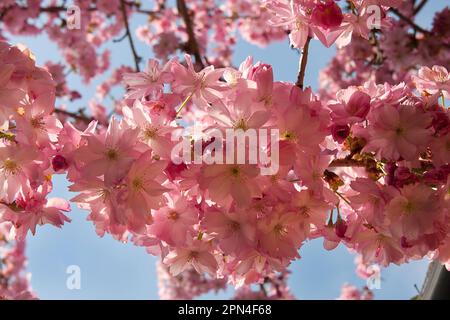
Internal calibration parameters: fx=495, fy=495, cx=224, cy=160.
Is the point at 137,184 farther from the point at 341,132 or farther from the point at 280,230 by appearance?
the point at 341,132

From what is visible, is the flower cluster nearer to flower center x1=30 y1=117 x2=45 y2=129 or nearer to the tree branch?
flower center x1=30 y1=117 x2=45 y2=129

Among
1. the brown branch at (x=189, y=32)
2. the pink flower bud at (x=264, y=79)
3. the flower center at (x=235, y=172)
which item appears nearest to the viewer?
the flower center at (x=235, y=172)

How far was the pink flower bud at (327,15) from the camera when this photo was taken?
152 cm

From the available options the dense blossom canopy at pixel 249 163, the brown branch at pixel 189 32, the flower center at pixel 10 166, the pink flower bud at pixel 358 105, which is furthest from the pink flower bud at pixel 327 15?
the brown branch at pixel 189 32

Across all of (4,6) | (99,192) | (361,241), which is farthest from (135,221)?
(4,6)

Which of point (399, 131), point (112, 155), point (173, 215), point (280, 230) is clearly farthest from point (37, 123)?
point (399, 131)

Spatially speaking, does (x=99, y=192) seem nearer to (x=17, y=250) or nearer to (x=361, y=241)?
(x=361, y=241)

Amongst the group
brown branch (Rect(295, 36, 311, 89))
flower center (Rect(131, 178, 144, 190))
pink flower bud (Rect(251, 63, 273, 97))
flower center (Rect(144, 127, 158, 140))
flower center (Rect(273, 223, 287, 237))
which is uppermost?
brown branch (Rect(295, 36, 311, 89))

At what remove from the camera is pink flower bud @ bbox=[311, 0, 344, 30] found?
60.0 inches

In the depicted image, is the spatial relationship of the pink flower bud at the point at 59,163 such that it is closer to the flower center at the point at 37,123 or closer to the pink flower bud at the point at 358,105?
the flower center at the point at 37,123

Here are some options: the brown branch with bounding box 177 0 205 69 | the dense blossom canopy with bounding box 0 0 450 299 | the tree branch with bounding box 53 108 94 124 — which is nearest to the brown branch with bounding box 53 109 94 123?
the tree branch with bounding box 53 108 94 124

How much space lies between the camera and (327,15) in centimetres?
152

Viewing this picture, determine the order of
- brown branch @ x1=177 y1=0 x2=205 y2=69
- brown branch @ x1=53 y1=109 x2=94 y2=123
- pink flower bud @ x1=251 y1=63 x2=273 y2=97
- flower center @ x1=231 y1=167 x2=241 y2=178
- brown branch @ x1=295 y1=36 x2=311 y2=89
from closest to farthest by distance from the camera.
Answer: flower center @ x1=231 y1=167 x2=241 y2=178 < pink flower bud @ x1=251 y1=63 x2=273 y2=97 < brown branch @ x1=295 y1=36 x2=311 y2=89 < brown branch @ x1=177 y1=0 x2=205 y2=69 < brown branch @ x1=53 y1=109 x2=94 y2=123

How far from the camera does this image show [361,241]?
1.49 metres
